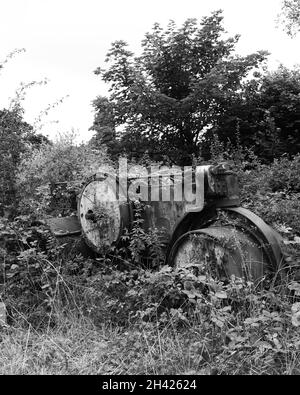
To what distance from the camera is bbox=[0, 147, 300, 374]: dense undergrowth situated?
9.50ft

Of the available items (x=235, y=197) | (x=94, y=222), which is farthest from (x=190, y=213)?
(x=94, y=222)

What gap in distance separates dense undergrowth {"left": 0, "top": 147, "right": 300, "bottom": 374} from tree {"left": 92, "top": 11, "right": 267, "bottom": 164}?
566 cm

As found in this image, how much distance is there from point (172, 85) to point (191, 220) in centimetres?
704

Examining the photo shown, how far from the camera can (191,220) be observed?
432 cm

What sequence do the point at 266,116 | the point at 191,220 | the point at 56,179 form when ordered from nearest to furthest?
1. the point at 191,220
2. the point at 56,179
3. the point at 266,116

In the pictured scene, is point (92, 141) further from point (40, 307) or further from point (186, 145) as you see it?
point (40, 307)

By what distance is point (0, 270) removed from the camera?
4.34 metres

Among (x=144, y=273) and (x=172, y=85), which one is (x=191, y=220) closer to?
(x=144, y=273)

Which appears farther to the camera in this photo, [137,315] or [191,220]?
[191,220]

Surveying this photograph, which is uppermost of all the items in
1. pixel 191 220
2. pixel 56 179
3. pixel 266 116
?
pixel 266 116

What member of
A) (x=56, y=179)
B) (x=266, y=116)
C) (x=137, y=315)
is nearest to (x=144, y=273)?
(x=137, y=315)

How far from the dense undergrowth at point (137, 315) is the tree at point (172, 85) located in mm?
5659

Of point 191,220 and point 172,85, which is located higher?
point 172,85

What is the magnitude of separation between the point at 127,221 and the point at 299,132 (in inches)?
277
